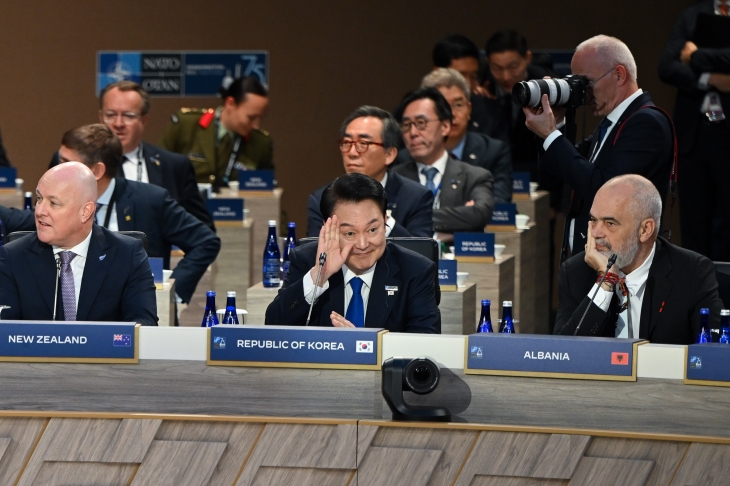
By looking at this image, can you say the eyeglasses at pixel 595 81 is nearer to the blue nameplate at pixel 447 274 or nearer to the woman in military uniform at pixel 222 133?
the blue nameplate at pixel 447 274

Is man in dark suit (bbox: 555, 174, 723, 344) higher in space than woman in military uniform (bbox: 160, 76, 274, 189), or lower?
lower

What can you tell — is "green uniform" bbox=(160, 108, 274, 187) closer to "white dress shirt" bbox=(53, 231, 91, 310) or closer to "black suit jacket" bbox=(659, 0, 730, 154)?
"black suit jacket" bbox=(659, 0, 730, 154)

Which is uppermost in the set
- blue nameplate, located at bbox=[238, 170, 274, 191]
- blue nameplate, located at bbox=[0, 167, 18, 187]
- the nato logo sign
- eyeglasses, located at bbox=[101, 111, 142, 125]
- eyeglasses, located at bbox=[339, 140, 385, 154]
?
the nato logo sign

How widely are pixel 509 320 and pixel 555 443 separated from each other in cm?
134

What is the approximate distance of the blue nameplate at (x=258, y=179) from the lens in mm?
6352

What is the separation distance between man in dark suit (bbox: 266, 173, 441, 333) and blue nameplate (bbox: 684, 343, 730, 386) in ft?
3.64

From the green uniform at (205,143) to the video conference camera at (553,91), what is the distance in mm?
3497

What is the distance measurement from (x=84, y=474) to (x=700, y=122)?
397cm

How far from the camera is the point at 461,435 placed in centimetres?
223

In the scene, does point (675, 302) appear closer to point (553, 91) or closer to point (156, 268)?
point (553, 91)

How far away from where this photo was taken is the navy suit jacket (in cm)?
455

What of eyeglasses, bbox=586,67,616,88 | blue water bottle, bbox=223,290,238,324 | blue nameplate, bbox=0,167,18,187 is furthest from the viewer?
blue nameplate, bbox=0,167,18,187

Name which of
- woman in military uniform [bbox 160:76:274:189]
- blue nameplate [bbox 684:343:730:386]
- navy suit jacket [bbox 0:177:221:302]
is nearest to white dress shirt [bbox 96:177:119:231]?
navy suit jacket [bbox 0:177:221:302]

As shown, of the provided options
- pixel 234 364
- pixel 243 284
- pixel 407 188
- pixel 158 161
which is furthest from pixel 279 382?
pixel 243 284
